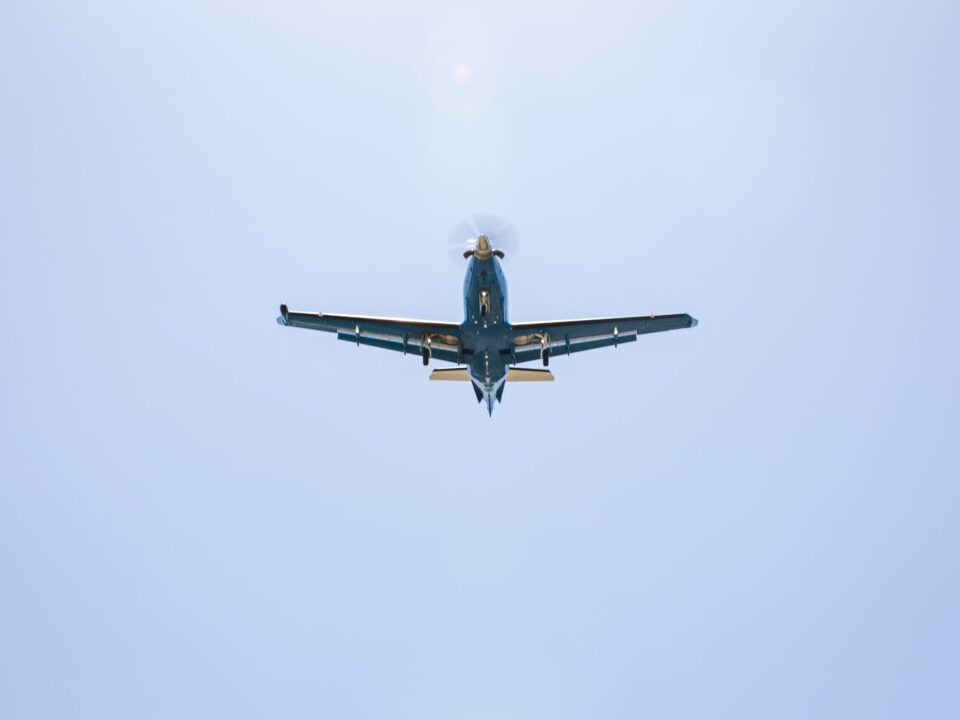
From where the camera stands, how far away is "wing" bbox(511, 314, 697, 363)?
4897 centimetres

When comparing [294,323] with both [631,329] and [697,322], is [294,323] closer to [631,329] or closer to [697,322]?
[631,329]

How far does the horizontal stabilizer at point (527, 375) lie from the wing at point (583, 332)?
3.47 ft

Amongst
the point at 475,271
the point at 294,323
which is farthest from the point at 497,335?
the point at 294,323

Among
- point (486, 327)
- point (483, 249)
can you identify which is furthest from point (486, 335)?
point (483, 249)

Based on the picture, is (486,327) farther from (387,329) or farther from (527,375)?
(387,329)

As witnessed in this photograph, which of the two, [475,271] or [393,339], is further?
[393,339]

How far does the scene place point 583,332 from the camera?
50031 mm

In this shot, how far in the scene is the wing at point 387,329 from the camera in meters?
48.6

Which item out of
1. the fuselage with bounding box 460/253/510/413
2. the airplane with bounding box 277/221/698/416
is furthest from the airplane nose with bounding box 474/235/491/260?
the airplane with bounding box 277/221/698/416

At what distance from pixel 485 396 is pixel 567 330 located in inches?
238

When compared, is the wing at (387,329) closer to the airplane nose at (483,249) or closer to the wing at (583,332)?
the wing at (583,332)

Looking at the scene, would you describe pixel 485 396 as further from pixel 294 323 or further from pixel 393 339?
pixel 294 323

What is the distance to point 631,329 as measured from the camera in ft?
164

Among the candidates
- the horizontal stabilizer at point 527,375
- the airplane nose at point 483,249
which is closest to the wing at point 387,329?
the horizontal stabilizer at point 527,375
